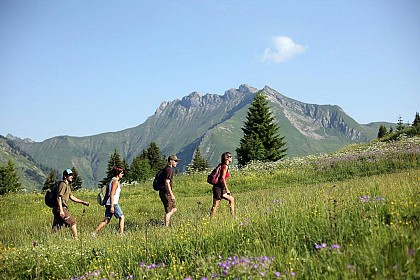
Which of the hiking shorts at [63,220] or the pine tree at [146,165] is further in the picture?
the pine tree at [146,165]

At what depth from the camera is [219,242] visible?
18.2ft

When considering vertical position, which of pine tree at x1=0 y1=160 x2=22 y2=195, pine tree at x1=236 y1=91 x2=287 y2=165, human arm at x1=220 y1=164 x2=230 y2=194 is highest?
pine tree at x1=236 y1=91 x2=287 y2=165

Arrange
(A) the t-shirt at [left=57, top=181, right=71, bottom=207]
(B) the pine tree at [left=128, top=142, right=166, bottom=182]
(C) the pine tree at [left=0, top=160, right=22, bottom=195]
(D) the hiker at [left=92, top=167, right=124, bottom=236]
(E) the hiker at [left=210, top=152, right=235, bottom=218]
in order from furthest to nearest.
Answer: (C) the pine tree at [left=0, top=160, right=22, bottom=195]
(B) the pine tree at [left=128, top=142, right=166, bottom=182]
(E) the hiker at [left=210, top=152, right=235, bottom=218]
(D) the hiker at [left=92, top=167, right=124, bottom=236]
(A) the t-shirt at [left=57, top=181, right=71, bottom=207]

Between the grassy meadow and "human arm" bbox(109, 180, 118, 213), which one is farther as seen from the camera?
"human arm" bbox(109, 180, 118, 213)

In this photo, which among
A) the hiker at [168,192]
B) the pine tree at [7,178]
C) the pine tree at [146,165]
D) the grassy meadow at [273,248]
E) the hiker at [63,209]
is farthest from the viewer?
the pine tree at [7,178]

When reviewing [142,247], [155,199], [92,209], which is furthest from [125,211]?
[142,247]

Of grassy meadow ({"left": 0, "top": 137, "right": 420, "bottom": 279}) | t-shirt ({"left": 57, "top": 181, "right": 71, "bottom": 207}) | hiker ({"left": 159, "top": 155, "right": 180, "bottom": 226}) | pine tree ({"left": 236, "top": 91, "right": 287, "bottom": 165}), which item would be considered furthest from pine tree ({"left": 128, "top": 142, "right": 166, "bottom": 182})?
grassy meadow ({"left": 0, "top": 137, "right": 420, "bottom": 279})

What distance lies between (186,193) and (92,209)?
6051 millimetres

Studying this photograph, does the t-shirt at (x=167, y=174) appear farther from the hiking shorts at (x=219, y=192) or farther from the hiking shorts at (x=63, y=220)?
the hiking shorts at (x=63, y=220)

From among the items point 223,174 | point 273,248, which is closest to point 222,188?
point 223,174

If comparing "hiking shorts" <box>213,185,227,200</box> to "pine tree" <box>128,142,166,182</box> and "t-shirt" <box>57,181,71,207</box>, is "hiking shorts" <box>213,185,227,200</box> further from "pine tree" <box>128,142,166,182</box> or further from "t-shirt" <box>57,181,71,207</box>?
"pine tree" <box>128,142,166,182</box>

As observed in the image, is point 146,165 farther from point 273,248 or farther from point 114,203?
point 273,248

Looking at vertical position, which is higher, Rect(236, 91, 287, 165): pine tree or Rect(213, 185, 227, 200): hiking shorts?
Rect(236, 91, 287, 165): pine tree

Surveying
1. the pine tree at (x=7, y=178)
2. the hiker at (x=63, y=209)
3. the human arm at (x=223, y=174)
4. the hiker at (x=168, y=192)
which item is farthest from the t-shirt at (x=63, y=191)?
the pine tree at (x=7, y=178)
